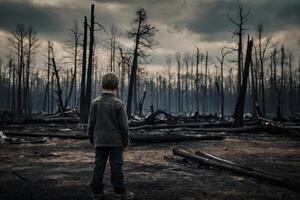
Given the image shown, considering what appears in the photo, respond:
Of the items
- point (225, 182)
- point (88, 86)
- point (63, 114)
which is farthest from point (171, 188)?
point (63, 114)

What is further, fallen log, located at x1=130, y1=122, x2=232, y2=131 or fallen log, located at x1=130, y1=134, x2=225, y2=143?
fallen log, located at x1=130, y1=122, x2=232, y2=131

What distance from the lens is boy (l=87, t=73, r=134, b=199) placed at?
445 cm

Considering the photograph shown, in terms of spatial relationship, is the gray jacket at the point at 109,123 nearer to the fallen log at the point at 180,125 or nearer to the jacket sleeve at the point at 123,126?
the jacket sleeve at the point at 123,126

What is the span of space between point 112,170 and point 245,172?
2751mm

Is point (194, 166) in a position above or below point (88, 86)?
below

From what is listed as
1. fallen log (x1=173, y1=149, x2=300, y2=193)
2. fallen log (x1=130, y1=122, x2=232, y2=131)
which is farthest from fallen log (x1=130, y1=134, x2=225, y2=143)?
fallen log (x1=130, y1=122, x2=232, y2=131)

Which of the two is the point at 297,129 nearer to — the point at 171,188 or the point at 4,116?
the point at 171,188

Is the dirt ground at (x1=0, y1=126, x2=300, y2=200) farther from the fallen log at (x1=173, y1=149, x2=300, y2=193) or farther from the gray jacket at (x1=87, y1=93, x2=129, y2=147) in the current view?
the gray jacket at (x1=87, y1=93, x2=129, y2=147)

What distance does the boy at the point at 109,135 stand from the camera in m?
4.45

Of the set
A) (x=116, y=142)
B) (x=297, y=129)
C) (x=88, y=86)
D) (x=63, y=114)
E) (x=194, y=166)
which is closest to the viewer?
(x=116, y=142)

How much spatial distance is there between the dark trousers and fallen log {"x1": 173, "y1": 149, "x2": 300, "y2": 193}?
2531 millimetres

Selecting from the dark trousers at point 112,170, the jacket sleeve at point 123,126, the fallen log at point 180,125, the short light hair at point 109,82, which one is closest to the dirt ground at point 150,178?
the dark trousers at point 112,170

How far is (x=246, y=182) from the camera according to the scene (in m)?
5.66

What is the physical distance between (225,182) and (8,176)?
13.7 feet
